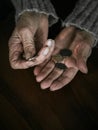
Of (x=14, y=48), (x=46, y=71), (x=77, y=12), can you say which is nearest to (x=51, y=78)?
(x=46, y=71)

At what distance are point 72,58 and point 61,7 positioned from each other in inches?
9.3

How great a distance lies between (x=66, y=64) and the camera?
78cm

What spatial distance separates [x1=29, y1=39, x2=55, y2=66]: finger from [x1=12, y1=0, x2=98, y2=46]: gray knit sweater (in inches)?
5.1

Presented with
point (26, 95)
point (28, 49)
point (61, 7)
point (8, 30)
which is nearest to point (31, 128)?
point (26, 95)

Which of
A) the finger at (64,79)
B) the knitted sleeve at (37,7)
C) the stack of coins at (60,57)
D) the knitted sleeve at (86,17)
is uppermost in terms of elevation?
the knitted sleeve at (37,7)

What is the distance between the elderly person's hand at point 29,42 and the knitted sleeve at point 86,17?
0.26ft

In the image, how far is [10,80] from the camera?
754mm

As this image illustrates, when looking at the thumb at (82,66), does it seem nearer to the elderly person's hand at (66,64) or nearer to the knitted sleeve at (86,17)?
the elderly person's hand at (66,64)

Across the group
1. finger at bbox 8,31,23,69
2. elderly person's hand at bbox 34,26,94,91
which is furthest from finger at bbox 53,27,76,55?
finger at bbox 8,31,23,69

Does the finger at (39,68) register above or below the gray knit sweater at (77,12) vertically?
below

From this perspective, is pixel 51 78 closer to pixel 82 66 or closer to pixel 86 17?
pixel 82 66

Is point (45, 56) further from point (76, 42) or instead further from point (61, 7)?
point (61, 7)

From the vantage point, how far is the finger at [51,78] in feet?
2.42

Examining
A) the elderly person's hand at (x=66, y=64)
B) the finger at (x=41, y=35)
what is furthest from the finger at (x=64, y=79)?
the finger at (x=41, y=35)
